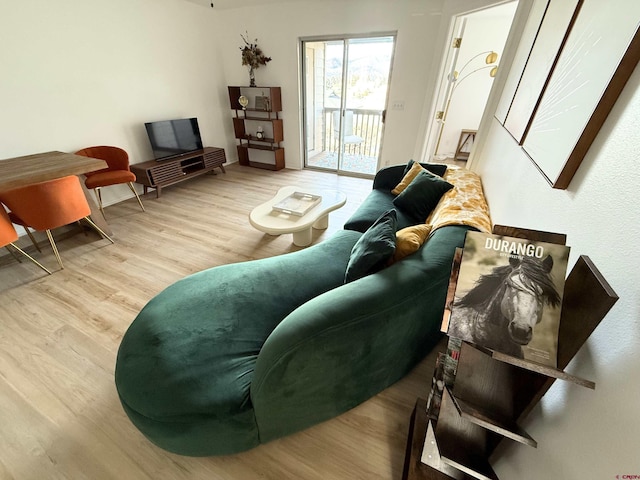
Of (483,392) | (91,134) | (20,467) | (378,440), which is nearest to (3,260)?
(91,134)

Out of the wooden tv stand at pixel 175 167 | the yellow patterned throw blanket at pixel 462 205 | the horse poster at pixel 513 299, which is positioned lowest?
A: the wooden tv stand at pixel 175 167

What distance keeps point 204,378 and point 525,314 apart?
3.55ft

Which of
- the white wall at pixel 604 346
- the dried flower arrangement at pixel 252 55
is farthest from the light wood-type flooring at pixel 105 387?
the dried flower arrangement at pixel 252 55

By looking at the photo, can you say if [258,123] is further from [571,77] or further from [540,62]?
[571,77]

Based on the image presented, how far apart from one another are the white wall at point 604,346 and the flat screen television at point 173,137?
4.44 m

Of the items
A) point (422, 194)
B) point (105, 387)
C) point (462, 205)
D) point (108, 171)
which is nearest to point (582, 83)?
point (462, 205)

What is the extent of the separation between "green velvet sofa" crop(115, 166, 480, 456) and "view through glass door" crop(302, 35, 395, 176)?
3.55 metres

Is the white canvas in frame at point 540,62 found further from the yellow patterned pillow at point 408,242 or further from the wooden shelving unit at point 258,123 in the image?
the wooden shelving unit at point 258,123

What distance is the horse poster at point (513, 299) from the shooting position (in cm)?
56

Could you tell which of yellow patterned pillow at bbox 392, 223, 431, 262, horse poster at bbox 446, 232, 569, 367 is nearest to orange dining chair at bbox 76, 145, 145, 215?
yellow patterned pillow at bbox 392, 223, 431, 262

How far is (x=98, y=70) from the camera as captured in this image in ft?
10.1

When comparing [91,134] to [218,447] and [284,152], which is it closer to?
[284,152]

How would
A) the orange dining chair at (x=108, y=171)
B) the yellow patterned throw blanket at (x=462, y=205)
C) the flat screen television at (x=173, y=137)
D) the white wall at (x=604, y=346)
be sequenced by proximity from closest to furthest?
the white wall at (x=604, y=346) → the yellow patterned throw blanket at (x=462, y=205) → the orange dining chair at (x=108, y=171) → the flat screen television at (x=173, y=137)

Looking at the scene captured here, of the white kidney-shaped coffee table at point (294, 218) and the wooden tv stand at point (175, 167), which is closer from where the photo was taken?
the white kidney-shaped coffee table at point (294, 218)
